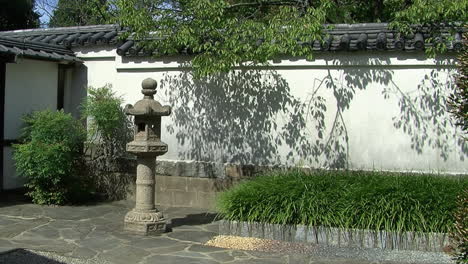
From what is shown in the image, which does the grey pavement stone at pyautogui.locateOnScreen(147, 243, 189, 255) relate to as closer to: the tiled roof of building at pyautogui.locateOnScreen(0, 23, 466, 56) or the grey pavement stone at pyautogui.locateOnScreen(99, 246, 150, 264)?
the grey pavement stone at pyautogui.locateOnScreen(99, 246, 150, 264)

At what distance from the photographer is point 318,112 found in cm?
932

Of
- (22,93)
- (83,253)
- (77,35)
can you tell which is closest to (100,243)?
(83,253)

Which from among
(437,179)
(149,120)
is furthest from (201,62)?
(437,179)

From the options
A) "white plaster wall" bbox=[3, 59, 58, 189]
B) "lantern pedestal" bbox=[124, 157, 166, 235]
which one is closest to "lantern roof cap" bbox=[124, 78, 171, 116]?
"lantern pedestal" bbox=[124, 157, 166, 235]

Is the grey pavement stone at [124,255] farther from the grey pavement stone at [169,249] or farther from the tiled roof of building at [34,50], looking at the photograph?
the tiled roof of building at [34,50]

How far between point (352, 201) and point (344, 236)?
0.51 meters

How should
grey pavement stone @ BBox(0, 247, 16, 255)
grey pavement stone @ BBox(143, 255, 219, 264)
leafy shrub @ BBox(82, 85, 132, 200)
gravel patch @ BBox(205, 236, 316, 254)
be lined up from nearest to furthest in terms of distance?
grey pavement stone @ BBox(143, 255, 219, 264), grey pavement stone @ BBox(0, 247, 16, 255), gravel patch @ BBox(205, 236, 316, 254), leafy shrub @ BBox(82, 85, 132, 200)

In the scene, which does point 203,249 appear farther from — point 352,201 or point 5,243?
point 5,243

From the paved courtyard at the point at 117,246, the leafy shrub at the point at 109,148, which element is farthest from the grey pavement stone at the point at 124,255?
the leafy shrub at the point at 109,148

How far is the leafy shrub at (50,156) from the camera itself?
9.43 m

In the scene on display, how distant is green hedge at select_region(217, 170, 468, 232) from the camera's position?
706cm

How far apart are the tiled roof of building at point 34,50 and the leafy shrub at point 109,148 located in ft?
3.33

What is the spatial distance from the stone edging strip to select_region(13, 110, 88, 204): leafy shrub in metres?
3.80

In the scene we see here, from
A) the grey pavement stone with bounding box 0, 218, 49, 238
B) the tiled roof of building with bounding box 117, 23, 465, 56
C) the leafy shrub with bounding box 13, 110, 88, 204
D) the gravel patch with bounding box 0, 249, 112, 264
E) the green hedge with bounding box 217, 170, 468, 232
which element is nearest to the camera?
the gravel patch with bounding box 0, 249, 112, 264
